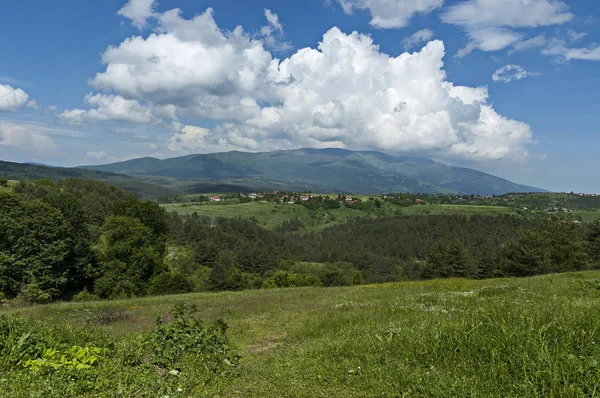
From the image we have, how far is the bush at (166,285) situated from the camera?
60.4m

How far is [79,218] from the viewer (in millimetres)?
66625

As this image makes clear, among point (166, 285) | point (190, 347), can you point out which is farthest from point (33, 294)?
point (190, 347)

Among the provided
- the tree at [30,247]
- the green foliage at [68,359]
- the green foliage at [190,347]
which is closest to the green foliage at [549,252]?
the green foliage at [190,347]

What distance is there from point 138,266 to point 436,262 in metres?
69.5

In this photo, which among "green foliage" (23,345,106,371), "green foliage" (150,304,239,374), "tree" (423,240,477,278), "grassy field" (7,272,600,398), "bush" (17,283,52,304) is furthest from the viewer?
"tree" (423,240,477,278)

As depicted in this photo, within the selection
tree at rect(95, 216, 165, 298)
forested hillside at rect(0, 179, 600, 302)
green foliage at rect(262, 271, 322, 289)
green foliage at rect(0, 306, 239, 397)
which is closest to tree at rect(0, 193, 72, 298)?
forested hillside at rect(0, 179, 600, 302)

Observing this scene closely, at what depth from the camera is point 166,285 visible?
61.0m

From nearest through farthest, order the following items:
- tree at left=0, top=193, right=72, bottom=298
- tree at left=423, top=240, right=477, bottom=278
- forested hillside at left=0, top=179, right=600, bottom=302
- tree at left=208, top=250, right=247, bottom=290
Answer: tree at left=0, top=193, right=72, bottom=298 → forested hillside at left=0, top=179, right=600, bottom=302 → tree at left=423, top=240, right=477, bottom=278 → tree at left=208, top=250, right=247, bottom=290

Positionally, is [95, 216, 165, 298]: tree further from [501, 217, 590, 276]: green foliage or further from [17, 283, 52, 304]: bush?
[501, 217, 590, 276]: green foliage

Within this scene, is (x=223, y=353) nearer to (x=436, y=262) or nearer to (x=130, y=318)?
(x=130, y=318)

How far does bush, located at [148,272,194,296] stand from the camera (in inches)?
2377

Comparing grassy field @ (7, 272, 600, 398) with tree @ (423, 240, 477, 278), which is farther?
tree @ (423, 240, 477, 278)

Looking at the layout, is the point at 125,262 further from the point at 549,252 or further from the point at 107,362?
the point at 549,252

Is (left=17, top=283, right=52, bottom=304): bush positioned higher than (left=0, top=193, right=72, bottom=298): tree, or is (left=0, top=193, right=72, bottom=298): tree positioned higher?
(left=0, top=193, right=72, bottom=298): tree
